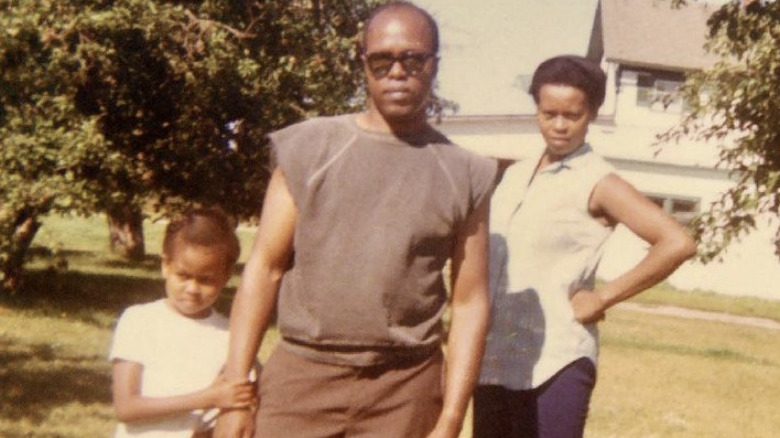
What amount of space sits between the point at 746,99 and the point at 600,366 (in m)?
4.26

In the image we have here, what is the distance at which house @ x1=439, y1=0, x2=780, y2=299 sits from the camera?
31.1 m

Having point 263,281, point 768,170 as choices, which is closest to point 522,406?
point 263,281

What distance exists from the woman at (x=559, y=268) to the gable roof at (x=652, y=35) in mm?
29374

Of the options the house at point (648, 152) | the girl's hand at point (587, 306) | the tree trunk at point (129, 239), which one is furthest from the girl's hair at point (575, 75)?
the house at point (648, 152)

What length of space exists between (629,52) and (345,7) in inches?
754

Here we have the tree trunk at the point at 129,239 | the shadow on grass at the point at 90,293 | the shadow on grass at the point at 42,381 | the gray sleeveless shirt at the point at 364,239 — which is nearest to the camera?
the gray sleeveless shirt at the point at 364,239

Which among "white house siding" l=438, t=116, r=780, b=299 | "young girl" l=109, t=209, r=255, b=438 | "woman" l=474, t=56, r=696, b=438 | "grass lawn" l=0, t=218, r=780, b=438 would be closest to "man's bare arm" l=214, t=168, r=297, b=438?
"young girl" l=109, t=209, r=255, b=438

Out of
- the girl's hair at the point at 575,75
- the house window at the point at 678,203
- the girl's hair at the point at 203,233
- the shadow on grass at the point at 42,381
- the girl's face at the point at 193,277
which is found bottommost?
the house window at the point at 678,203

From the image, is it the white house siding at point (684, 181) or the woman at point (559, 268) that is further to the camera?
the white house siding at point (684, 181)

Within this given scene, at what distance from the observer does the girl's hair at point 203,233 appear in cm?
364

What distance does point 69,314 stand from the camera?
15.6 m

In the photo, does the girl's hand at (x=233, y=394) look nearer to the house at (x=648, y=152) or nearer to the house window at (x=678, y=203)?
the house at (x=648, y=152)

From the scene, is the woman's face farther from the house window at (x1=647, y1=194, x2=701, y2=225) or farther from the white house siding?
the house window at (x1=647, y1=194, x2=701, y2=225)

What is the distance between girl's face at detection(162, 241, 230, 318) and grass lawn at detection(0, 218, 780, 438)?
4623 mm
